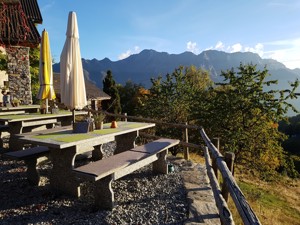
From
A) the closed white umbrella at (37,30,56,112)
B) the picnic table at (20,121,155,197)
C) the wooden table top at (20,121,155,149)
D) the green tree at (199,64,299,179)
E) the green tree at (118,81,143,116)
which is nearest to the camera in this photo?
the wooden table top at (20,121,155,149)

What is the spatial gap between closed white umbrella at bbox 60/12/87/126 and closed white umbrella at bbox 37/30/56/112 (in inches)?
59.3

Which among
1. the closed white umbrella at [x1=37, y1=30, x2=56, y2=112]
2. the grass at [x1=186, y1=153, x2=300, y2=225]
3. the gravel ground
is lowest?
the grass at [x1=186, y1=153, x2=300, y2=225]

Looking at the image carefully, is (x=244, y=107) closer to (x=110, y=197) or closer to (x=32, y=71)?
(x=110, y=197)

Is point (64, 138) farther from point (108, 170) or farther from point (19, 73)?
point (19, 73)

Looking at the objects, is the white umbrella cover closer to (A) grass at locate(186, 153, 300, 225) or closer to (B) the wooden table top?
(B) the wooden table top

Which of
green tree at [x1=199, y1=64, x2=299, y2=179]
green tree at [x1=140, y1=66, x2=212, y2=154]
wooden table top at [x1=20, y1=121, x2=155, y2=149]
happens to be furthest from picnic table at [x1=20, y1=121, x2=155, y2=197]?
green tree at [x1=140, y1=66, x2=212, y2=154]

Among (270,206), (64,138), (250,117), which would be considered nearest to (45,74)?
(64,138)

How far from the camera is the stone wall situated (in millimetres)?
12781

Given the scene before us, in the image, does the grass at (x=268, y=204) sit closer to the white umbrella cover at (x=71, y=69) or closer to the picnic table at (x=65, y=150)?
the picnic table at (x=65, y=150)

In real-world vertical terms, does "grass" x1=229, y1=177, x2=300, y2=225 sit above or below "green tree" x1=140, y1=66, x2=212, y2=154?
below

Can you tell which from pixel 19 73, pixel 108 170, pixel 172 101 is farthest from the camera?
pixel 172 101

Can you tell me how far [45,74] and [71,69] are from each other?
187 cm

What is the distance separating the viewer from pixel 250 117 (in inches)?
434

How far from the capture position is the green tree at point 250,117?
10.5 metres
